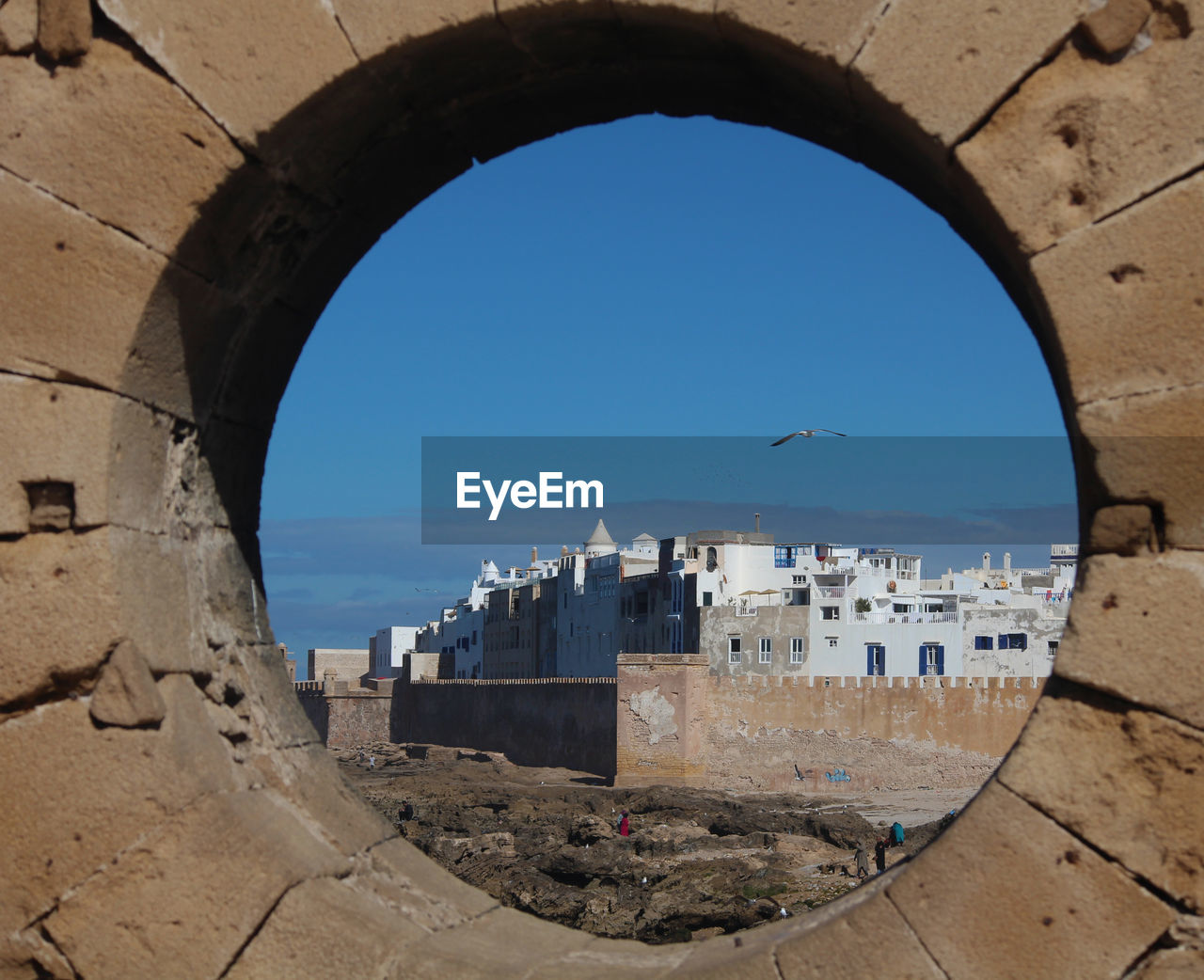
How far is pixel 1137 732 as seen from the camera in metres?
2.34

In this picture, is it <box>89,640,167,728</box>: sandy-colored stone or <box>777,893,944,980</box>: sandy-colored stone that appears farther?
<box>89,640,167,728</box>: sandy-colored stone

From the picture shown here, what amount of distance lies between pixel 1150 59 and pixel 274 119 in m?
1.71

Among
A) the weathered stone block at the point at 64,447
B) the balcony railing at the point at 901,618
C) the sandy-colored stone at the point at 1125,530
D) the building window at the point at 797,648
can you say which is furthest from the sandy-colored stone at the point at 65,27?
the balcony railing at the point at 901,618

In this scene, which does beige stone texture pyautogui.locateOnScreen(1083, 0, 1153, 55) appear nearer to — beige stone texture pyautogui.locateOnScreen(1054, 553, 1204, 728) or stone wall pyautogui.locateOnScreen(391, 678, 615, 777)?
beige stone texture pyautogui.locateOnScreen(1054, 553, 1204, 728)

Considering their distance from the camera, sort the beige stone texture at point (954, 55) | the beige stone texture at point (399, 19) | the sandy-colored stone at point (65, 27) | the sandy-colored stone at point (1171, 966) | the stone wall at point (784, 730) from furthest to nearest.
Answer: the stone wall at point (784, 730) → the sandy-colored stone at point (65, 27) → the beige stone texture at point (399, 19) → the beige stone texture at point (954, 55) → the sandy-colored stone at point (1171, 966)

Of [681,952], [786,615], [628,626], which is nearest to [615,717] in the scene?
[786,615]

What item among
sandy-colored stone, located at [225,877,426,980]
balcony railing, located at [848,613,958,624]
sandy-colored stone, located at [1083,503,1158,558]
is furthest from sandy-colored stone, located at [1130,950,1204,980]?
balcony railing, located at [848,613,958,624]

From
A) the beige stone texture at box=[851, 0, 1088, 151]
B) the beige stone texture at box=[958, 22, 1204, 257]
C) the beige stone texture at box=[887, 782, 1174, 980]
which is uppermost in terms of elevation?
the beige stone texture at box=[851, 0, 1088, 151]

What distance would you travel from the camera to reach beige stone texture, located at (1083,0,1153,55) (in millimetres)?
2420

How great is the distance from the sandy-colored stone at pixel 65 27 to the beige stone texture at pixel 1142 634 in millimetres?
2288

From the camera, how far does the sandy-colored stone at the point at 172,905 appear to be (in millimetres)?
2600

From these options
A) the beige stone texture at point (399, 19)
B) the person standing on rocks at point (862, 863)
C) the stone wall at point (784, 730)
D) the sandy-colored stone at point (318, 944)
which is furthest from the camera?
the stone wall at point (784, 730)

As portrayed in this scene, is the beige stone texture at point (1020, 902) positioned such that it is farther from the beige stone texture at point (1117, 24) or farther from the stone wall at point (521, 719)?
the stone wall at point (521, 719)

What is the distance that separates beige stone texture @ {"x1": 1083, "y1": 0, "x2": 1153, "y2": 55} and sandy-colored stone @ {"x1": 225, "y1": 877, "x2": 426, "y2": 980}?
7.12 feet
